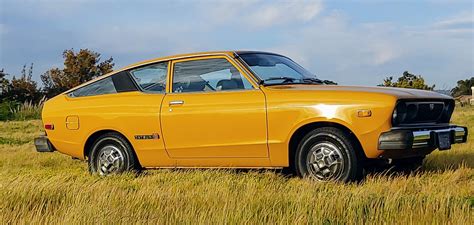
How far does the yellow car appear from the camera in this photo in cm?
629

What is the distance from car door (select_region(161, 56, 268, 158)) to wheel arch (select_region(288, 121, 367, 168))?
0.27 metres

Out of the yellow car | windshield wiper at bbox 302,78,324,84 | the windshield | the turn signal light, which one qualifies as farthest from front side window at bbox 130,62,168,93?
the turn signal light

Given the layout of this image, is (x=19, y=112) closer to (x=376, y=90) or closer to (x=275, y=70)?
(x=275, y=70)

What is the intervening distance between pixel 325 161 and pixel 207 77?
5.78ft

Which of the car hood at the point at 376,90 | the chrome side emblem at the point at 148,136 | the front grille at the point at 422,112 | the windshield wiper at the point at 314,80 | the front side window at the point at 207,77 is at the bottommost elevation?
the chrome side emblem at the point at 148,136

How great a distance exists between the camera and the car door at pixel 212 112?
6.79m

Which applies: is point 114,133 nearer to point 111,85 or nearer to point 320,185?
point 111,85

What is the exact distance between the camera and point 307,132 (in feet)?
21.8

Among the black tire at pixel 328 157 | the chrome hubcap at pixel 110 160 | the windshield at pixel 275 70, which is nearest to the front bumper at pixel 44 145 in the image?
the chrome hubcap at pixel 110 160

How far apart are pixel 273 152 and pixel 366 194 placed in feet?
5.34

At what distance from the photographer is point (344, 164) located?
6336 mm

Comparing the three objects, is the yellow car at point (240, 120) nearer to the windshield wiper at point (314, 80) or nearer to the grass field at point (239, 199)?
the windshield wiper at point (314, 80)

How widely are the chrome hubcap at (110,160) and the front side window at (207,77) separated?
108cm

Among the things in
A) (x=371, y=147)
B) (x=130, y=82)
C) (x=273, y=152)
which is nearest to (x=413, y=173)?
(x=371, y=147)
